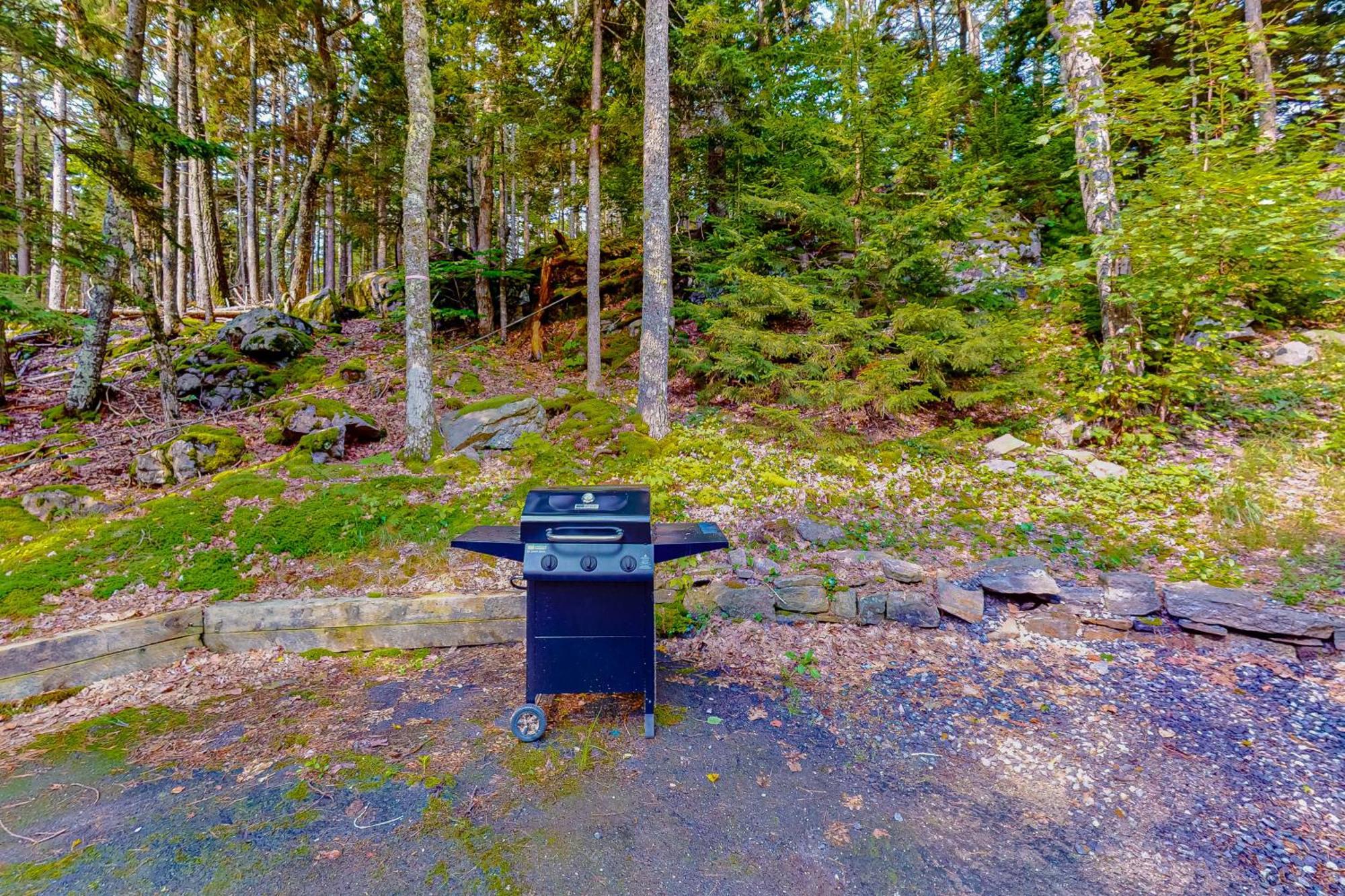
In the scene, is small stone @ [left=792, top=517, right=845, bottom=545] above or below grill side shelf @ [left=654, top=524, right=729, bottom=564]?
below

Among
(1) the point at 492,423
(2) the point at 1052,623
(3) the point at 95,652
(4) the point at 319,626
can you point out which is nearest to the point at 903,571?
(2) the point at 1052,623

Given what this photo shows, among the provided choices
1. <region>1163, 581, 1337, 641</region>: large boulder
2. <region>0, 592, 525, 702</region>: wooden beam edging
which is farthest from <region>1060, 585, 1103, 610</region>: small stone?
<region>0, 592, 525, 702</region>: wooden beam edging

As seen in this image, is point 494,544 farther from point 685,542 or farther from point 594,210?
point 594,210

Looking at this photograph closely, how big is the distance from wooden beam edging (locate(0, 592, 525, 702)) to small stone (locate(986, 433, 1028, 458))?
5130 millimetres

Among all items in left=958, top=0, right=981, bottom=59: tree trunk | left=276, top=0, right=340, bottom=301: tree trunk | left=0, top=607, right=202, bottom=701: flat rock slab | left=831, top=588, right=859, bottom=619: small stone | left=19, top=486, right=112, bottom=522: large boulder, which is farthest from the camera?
left=958, top=0, right=981, bottom=59: tree trunk

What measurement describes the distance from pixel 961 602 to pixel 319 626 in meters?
4.69

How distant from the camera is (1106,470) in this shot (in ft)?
15.7

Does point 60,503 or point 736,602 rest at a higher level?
point 60,503

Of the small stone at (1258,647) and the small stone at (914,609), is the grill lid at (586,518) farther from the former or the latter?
the small stone at (1258,647)

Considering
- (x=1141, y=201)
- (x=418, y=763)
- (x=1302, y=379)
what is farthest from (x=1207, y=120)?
(x=418, y=763)

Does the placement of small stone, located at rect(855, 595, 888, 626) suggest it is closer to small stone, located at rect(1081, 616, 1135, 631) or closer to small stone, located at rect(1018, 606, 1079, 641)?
small stone, located at rect(1018, 606, 1079, 641)

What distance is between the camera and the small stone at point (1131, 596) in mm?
3385

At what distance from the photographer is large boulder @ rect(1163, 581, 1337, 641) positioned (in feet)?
9.96

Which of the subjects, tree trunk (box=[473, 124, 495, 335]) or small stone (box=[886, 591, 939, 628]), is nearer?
small stone (box=[886, 591, 939, 628])
